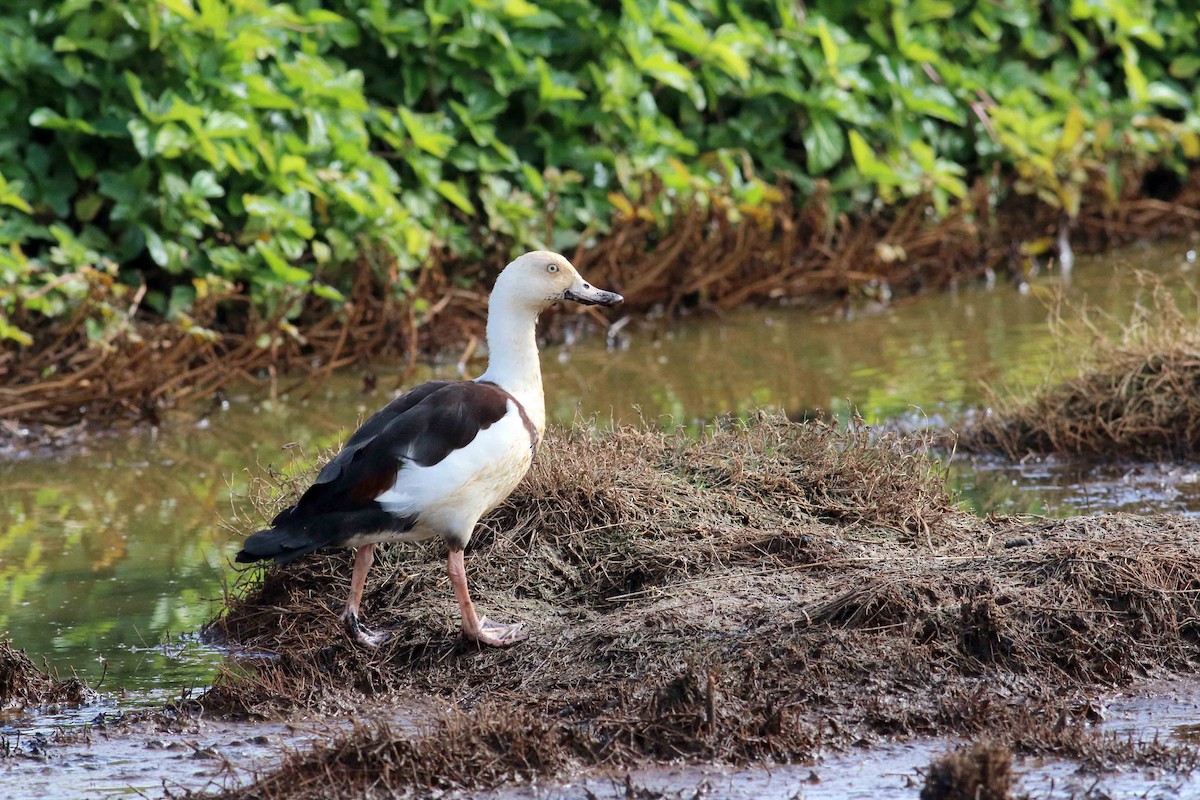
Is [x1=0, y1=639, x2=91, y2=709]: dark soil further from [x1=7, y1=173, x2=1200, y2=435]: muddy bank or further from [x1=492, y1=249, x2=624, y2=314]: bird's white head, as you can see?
[x1=7, y1=173, x2=1200, y2=435]: muddy bank

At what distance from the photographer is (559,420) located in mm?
6746

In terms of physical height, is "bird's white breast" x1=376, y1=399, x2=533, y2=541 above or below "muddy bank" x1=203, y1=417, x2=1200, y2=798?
above

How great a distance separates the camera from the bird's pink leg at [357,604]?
5.17 m

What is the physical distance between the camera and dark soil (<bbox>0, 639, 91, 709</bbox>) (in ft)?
16.2

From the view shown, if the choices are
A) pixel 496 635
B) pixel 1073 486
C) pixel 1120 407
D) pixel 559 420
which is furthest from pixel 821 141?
pixel 496 635

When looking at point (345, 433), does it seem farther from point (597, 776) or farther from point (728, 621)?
point (597, 776)

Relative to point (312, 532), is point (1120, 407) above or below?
below

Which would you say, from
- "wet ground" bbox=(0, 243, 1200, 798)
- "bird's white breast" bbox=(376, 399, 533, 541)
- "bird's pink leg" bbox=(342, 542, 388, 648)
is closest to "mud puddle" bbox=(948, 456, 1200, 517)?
"wet ground" bbox=(0, 243, 1200, 798)

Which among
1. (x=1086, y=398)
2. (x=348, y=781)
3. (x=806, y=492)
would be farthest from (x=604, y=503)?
(x=1086, y=398)

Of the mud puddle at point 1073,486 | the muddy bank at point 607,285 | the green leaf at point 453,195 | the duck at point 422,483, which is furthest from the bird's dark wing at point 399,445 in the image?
the green leaf at point 453,195

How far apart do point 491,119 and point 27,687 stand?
6573 millimetres

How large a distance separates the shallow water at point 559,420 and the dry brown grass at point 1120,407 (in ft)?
0.54

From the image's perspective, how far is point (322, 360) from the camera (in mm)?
10031

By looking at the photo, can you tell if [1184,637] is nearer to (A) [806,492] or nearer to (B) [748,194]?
(A) [806,492]
